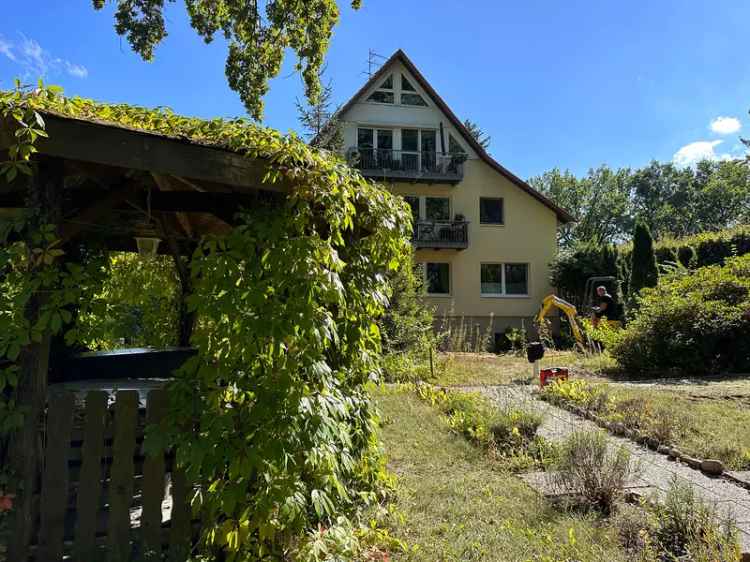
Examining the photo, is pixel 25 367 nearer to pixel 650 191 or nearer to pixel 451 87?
pixel 451 87

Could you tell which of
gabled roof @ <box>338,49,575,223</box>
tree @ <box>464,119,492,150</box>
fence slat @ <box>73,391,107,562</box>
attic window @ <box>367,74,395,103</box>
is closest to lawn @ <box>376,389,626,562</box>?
fence slat @ <box>73,391,107,562</box>

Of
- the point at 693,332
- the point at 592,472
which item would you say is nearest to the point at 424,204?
the point at 693,332

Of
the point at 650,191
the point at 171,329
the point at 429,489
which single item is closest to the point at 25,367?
the point at 429,489

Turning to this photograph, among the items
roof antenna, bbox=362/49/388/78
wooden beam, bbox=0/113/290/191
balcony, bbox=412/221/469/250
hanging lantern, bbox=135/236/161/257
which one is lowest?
hanging lantern, bbox=135/236/161/257

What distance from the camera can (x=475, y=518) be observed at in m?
3.54

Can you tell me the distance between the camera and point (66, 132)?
7.75 ft

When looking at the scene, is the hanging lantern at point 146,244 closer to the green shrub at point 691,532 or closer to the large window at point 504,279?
the green shrub at point 691,532

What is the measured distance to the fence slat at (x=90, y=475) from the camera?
8.73ft

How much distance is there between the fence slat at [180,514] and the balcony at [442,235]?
56.2ft

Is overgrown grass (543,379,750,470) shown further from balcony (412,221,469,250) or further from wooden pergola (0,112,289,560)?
balcony (412,221,469,250)

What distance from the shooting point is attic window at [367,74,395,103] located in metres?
20.5

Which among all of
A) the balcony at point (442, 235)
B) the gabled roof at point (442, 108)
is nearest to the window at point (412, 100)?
the gabled roof at point (442, 108)

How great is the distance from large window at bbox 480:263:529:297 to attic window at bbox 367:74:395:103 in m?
8.01

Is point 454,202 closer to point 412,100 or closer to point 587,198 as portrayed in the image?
point 412,100
